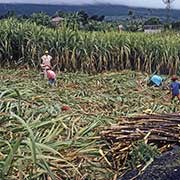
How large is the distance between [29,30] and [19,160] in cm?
1339

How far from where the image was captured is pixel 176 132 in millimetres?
6211

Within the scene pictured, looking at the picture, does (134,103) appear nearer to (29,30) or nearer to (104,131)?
(104,131)

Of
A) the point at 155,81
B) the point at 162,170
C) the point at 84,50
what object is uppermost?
the point at 162,170

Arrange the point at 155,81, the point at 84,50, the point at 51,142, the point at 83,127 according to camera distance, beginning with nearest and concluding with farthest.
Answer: the point at 51,142 → the point at 83,127 → the point at 155,81 → the point at 84,50

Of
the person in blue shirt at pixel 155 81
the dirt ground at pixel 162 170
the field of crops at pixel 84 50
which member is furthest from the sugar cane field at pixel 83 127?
the field of crops at pixel 84 50

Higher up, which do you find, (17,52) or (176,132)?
(176,132)

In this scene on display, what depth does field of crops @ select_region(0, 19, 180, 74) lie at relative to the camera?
1733 cm

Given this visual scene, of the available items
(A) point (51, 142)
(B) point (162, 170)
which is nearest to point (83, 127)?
(A) point (51, 142)

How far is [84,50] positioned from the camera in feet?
56.6

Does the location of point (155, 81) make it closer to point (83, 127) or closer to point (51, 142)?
point (83, 127)

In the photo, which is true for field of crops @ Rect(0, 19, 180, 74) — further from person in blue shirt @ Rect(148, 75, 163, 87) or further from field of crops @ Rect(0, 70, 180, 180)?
field of crops @ Rect(0, 70, 180, 180)

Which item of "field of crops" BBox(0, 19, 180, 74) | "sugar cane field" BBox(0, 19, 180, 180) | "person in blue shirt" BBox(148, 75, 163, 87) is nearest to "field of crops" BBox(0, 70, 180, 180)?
"sugar cane field" BBox(0, 19, 180, 180)

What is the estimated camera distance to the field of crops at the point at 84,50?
56.9 ft

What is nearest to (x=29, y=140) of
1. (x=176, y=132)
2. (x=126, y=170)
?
(x=126, y=170)
